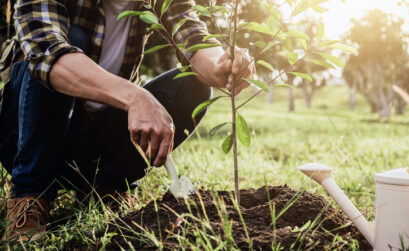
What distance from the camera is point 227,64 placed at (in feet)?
5.32

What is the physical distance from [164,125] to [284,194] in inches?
25.2

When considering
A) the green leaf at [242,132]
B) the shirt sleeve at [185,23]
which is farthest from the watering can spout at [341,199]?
the shirt sleeve at [185,23]

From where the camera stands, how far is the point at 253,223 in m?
1.35

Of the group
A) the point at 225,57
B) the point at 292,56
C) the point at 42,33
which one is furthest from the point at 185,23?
the point at 292,56

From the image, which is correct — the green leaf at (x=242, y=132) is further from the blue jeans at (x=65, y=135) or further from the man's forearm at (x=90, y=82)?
the blue jeans at (x=65, y=135)

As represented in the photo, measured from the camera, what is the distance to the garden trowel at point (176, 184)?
1432 mm

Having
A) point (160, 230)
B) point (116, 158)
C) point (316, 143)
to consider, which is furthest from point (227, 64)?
point (316, 143)

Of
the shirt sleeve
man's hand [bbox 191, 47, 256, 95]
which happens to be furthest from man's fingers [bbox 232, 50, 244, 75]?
the shirt sleeve

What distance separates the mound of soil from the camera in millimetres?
1195

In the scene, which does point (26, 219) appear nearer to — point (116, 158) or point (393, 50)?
point (116, 158)

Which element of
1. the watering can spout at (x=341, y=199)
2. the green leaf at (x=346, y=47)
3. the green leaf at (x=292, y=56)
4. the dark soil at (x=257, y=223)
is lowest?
the dark soil at (x=257, y=223)

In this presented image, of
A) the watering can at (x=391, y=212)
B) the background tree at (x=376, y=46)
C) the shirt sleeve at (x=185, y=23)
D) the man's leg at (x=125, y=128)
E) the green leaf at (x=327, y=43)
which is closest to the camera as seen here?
the watering can at (x=391, y=212)

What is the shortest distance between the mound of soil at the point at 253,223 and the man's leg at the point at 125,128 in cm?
65

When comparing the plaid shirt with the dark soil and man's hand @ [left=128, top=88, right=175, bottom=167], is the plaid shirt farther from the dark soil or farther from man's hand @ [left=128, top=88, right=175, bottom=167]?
the dark soil
